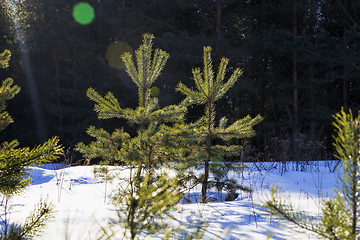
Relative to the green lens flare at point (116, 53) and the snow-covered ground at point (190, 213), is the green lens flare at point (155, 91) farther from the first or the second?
the snow-covered ground at point (190, 213)

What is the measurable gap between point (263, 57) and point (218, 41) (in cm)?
608

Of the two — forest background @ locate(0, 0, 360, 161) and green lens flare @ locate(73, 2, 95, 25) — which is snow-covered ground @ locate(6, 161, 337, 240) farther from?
green lens flare @ locate(73, 2, 95, 25)

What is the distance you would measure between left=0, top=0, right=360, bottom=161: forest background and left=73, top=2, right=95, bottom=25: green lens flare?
369 mm

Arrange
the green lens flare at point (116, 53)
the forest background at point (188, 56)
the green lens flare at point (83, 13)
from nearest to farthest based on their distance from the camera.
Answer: the forest background at point (188, 56) < the green lens flare at point (116, 53) < the green lens flare at point (83, 13)

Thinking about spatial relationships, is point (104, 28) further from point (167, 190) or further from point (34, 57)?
point (167, 190)

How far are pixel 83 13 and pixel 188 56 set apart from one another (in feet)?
31.6

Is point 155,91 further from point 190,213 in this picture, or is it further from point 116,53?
point 190,213

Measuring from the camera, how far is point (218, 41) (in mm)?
11617

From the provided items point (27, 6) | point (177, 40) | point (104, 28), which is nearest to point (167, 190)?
point (177, 40)

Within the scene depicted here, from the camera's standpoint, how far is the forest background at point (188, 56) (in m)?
12.2

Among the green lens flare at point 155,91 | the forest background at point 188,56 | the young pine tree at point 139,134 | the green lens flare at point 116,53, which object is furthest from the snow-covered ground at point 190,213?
the green lens flare at point 116,53

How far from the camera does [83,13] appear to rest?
1608cm

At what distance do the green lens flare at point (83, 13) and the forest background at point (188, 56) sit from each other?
1.21 ft

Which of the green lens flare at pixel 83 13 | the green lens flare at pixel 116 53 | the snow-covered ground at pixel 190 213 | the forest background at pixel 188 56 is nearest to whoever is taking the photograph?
the snow-covered ground at pixel 190 213
